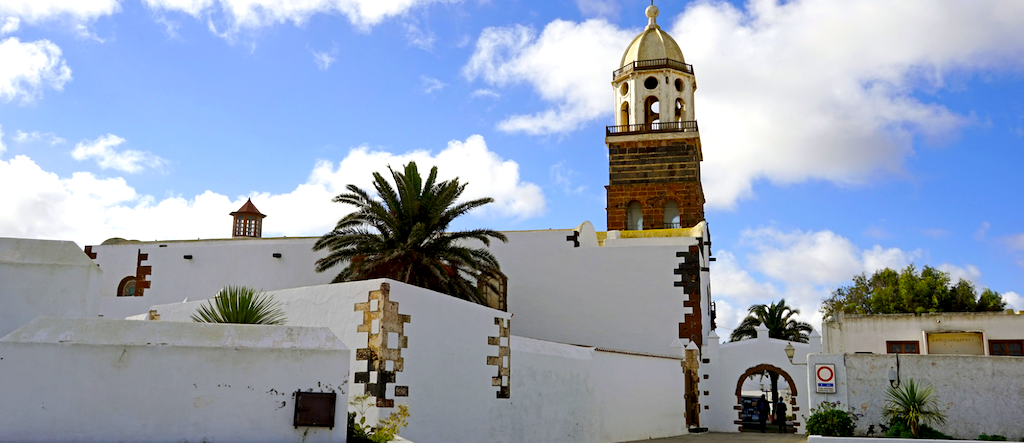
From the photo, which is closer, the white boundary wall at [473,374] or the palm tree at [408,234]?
the white boundary wall at [473,374]

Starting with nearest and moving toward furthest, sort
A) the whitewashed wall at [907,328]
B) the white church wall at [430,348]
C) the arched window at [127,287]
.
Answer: the white church wall at [430,348], the whitewashed wall at [907,328], the arched window at [127,287]

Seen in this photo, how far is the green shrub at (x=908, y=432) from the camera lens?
14.5 metres

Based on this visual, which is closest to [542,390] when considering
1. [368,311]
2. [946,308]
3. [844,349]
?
[368,311]

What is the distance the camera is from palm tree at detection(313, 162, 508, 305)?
1855 cm

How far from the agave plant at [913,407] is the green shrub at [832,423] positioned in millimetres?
686

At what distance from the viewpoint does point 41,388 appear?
290 inches

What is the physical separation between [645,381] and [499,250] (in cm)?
666

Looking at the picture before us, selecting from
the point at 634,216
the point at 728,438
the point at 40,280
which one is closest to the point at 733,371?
the point at 728,438

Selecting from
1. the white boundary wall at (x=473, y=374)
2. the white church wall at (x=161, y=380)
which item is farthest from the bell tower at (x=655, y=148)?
the white church wall at (x=161, y=380)

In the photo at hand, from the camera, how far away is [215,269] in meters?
26.7

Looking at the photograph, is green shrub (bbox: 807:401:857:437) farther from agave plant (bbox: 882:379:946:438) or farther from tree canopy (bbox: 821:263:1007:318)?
tree canopy (bbox: 821:263:1007:318)

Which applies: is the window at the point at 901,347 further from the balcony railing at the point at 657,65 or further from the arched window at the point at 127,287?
the arched window at the point at 127,287

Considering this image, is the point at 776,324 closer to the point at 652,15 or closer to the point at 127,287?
the point at 652,15

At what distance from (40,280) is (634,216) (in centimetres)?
2782
